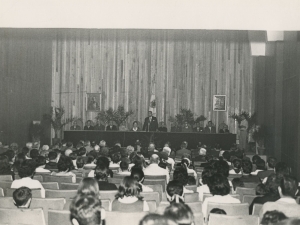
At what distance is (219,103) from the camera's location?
1781 centimetres

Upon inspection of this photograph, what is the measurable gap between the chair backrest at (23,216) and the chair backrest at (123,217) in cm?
61

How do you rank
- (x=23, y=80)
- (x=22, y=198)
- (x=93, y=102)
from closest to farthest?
(x=22, y=198) → (x=23, y=80) → (x=93, y=102)

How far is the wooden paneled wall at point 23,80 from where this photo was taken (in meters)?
13.6

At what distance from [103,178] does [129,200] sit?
1260mm

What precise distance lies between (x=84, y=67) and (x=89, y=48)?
2.80 ft

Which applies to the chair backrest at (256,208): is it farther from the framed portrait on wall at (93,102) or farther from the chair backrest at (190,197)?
the framed portrait on wall at (93,102)

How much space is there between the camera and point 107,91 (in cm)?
1811

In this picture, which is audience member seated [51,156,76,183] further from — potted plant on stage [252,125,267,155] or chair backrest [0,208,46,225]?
potted plant on stage [252,125,267,155]

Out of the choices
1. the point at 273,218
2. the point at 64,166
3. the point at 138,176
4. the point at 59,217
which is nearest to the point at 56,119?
the point at 64,166

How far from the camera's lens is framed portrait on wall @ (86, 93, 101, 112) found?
17.9 m

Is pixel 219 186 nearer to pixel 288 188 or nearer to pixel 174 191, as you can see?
pixel 174 191

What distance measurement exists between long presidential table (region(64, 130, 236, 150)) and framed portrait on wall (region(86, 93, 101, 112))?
3561mm

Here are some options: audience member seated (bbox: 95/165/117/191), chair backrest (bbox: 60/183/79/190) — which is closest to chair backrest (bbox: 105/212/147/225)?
audience member seated (bbox: 95/165/117/191)

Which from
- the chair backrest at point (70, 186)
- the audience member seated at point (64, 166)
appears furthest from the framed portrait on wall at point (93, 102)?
the chair backrest at point (70, 186)
